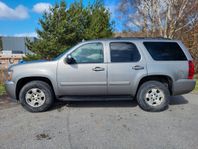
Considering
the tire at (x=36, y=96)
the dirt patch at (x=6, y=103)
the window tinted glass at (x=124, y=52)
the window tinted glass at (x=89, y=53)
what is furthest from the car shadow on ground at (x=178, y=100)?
the dirt patch at (x=6, y=103)

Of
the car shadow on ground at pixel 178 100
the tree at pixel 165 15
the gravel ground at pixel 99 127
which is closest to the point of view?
the gravel ground at pixel 99 127

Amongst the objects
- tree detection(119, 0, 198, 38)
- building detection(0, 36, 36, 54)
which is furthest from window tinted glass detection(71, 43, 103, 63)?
building detection(0, 36, 36, 54)

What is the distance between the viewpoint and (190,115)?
4.52 m

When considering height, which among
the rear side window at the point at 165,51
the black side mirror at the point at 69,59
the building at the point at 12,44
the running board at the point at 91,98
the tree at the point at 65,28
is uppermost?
the building at the point at 12,44

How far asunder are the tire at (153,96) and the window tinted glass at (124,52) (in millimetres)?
789

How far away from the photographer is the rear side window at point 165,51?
474 centimetres

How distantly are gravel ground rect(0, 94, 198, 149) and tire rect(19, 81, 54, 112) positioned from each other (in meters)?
0.20

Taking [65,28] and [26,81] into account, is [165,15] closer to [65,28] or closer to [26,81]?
[65,28]

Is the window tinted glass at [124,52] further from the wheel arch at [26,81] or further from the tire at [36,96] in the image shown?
the tire at [36,96]

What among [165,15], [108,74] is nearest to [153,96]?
[108,74]

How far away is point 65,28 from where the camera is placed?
44.2 ft

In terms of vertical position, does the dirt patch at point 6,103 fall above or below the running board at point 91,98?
below

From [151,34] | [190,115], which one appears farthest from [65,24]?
[190,115]

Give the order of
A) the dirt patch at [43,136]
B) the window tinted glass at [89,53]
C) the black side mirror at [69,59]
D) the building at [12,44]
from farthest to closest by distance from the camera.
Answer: the building at [12,44], the window tinted glass at [89,53], the black side mirror at [69,59], the dirt patch at [43,136]
